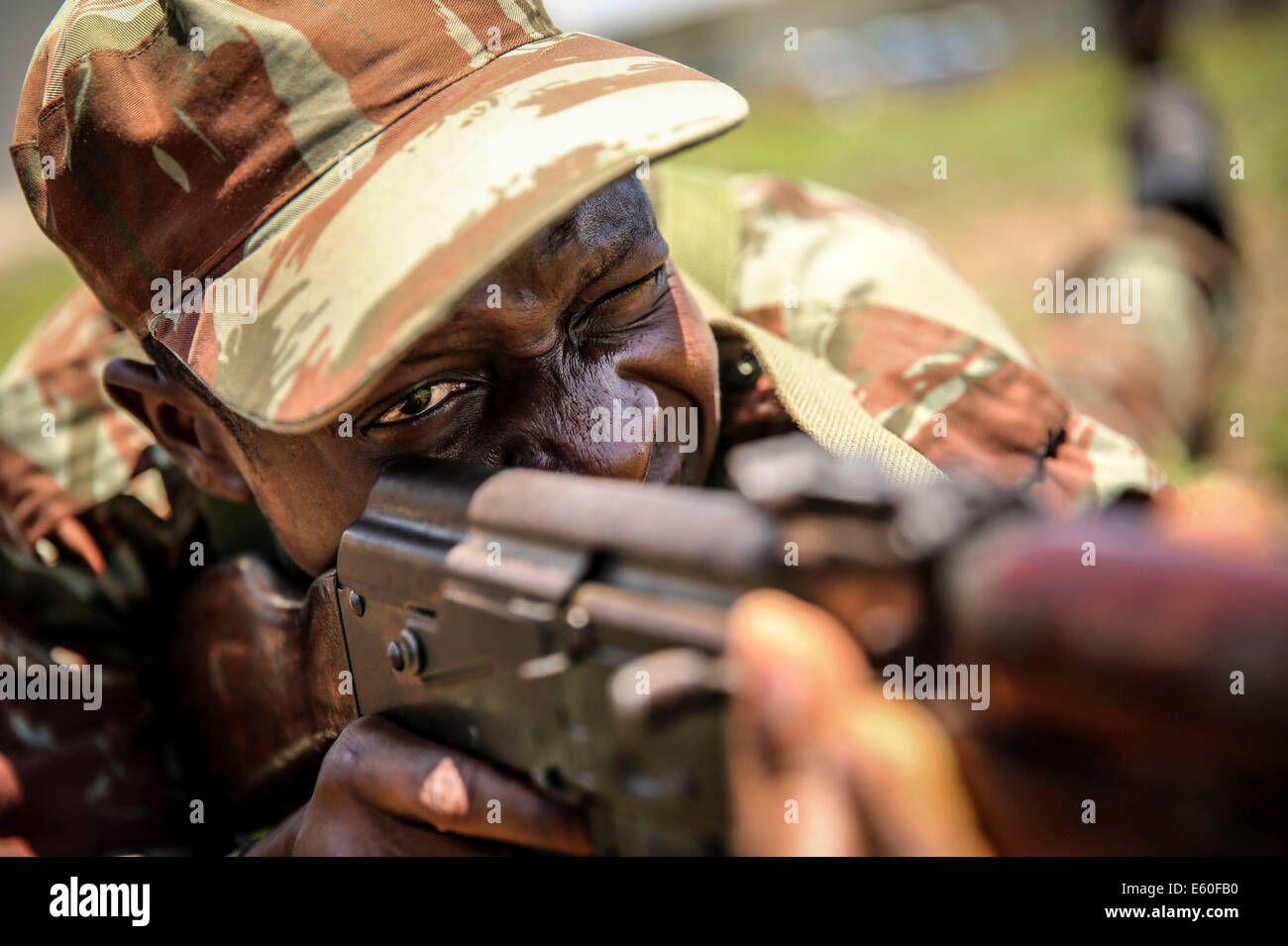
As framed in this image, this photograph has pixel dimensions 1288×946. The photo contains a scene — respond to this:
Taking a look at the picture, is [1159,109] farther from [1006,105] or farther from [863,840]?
[1006,105]

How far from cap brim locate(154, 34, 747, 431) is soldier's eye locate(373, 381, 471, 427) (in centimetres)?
20

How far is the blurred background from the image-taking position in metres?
6.55

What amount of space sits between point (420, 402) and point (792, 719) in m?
0.92

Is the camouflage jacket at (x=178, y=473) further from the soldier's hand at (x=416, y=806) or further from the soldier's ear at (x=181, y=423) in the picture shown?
the soldier's hand at (x=416, y=806)

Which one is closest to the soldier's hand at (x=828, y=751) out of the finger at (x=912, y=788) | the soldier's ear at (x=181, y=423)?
the finger at (x=912, y=788)

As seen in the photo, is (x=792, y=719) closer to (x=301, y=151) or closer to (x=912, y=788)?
(x=912, y=788)

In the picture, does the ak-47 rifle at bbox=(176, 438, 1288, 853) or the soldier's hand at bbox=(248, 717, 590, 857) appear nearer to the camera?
the ak-47 rifle at bbox=(176, 438, 1288, 853)

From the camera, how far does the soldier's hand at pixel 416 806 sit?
1.34 meters

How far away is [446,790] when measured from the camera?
142cm

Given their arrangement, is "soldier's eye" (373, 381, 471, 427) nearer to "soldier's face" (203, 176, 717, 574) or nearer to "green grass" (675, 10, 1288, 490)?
"soldier's face" (203, 176, 717, 574)

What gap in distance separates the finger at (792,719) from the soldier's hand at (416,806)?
1.13 ft

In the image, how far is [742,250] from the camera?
112 inches

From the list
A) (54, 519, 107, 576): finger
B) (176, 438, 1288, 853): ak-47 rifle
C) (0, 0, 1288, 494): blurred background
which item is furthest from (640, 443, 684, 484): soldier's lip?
(0, 0, 1288, 494): blurred background

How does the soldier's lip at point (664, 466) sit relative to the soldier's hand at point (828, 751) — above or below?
below
